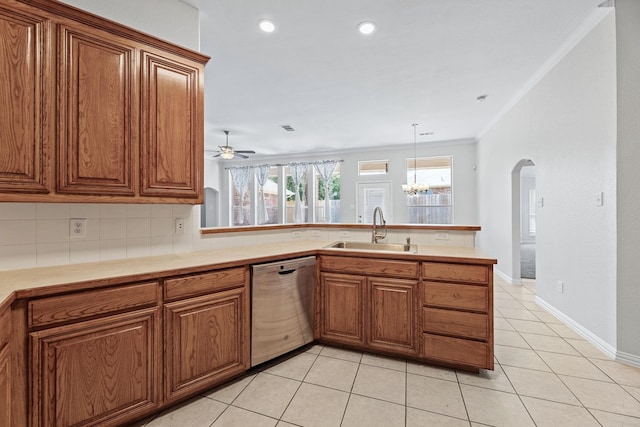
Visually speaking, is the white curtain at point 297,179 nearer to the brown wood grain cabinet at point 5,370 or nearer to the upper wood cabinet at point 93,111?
the upper wood cabinet at point 93,111

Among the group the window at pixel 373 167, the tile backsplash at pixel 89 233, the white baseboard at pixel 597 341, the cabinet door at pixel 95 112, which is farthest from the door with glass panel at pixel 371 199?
the cabinet door at pixel 95 112

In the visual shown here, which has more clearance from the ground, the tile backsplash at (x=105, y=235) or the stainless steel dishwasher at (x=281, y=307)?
the tile backsplash at (x=105, y=235)

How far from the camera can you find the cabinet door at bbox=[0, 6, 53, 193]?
1433mm

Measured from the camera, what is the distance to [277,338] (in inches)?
86.3

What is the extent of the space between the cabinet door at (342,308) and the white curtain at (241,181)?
6947 mm

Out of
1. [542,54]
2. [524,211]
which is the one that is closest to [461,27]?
[542,54]

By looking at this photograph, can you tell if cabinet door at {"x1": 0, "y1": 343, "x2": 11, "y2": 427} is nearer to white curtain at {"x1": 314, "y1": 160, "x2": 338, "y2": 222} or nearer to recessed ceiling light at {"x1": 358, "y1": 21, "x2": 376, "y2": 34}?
recessed ceiling light at {"x1": 358, "y1": 21, "x2": 376, "y2": 34}

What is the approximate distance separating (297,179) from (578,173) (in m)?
6.38

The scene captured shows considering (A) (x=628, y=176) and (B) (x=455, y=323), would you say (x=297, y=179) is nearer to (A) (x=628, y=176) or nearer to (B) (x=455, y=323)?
(B) (x=455, y=323)

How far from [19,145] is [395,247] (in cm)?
265

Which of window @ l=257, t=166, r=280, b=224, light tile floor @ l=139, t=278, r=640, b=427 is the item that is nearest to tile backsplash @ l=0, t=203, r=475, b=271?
light tile floor @ l=139, t=278, r=640, b=427

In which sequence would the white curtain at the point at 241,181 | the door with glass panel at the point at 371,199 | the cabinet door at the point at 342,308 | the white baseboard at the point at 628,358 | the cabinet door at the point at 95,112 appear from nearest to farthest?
the cabinet door at the point at 95,112
the white baseboard at the point at 628,358
the cabinet door at the point at 342,308
the door with glass panel at the point at 371,199
the white curtain at the point at 241,181

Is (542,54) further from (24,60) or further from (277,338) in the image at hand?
(24,60)

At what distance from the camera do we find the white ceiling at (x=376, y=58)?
7.79 feet
